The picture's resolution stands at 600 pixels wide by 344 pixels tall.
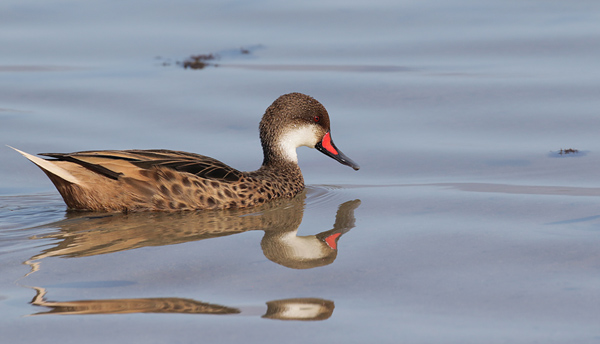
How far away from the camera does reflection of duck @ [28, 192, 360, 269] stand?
5.99 m

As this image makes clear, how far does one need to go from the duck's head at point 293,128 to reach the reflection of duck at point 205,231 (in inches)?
34.1

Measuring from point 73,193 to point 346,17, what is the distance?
757 cm

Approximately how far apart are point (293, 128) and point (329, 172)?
64cm

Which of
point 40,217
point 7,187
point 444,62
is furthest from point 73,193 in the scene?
point 444,62

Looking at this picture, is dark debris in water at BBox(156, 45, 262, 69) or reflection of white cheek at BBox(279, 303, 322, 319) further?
dark debris in water at BBox(156, 45, 262, 69)

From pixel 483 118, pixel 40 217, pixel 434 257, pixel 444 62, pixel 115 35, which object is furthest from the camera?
pixel 115 35

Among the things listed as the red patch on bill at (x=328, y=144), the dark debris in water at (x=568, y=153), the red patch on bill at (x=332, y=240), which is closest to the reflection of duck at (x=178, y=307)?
the red patch on bill at (x=332, y=240)

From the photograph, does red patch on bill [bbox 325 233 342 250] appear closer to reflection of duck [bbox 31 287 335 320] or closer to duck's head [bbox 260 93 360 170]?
reflection of duck [bbox 31 287 335 320]

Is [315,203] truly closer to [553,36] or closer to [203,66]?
[203,66]

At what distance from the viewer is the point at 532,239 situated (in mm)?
6121

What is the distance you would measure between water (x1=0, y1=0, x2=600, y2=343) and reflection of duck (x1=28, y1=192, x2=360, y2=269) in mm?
30

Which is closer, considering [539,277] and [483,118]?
[539,277]

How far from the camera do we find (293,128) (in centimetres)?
852

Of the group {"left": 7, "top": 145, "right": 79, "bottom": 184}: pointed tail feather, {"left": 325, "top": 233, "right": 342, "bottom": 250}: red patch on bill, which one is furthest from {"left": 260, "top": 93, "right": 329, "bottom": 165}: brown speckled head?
{"left": 325, "top": 233, "right": 342, "bottom": 250}: red patch on bill
